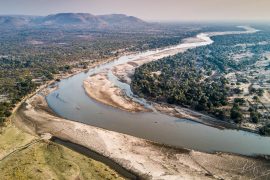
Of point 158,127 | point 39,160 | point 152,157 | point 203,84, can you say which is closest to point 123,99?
point 158,127

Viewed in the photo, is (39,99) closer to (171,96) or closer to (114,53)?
(171,96)

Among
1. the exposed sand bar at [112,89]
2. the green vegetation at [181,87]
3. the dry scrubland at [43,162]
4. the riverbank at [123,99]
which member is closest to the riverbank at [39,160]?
the dry scrubland at [43,162]

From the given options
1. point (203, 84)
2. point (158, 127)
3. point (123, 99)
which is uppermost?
point (203, 84)

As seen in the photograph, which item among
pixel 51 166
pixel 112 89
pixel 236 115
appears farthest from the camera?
pixel 112 89

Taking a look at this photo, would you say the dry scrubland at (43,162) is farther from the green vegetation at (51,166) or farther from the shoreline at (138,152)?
the shoreline at (138,152)

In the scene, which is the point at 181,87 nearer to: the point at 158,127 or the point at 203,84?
the point at 203,84

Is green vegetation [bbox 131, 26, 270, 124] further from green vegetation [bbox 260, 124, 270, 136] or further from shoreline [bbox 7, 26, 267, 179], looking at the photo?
shoreline [bbox 7, 26, 267, 179]

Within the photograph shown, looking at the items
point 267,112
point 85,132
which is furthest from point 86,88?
point 267,112
